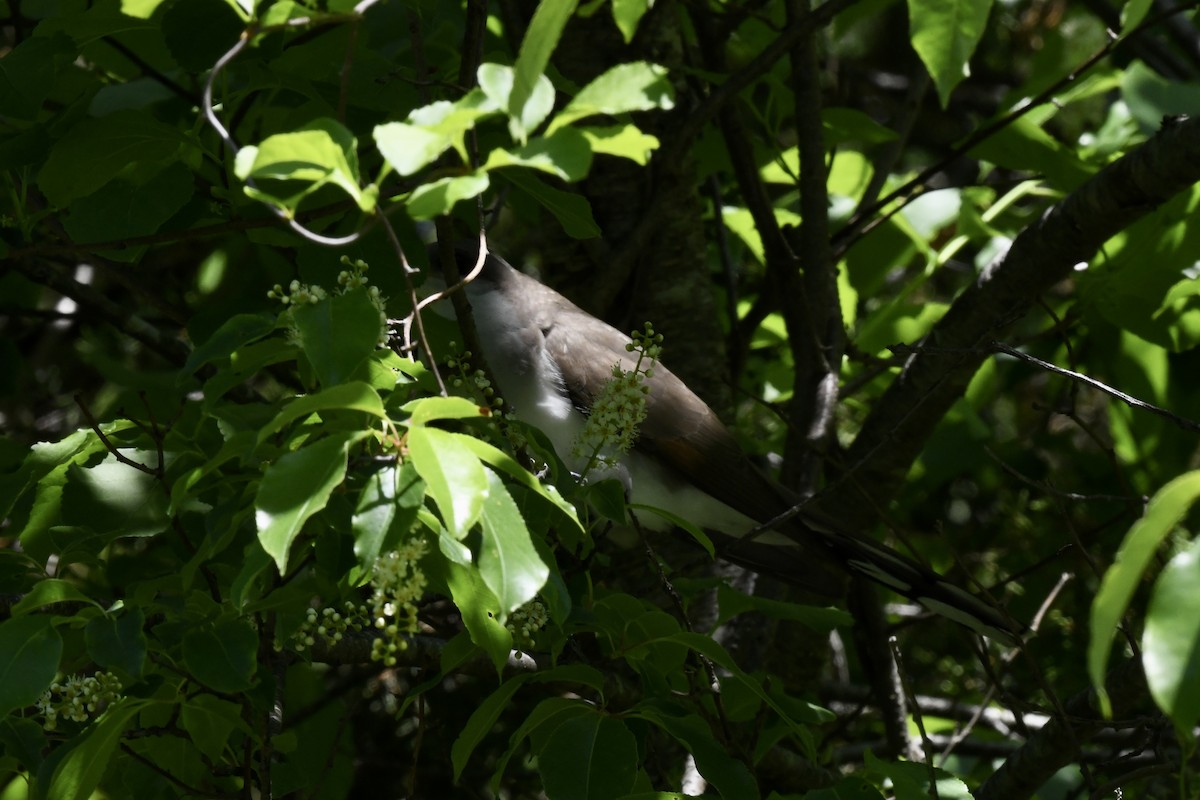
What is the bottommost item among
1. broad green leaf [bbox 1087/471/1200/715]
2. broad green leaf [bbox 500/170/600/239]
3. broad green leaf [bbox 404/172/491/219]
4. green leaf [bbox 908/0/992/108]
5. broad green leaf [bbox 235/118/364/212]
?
broad green leaf [bbox 500/170/600/239]

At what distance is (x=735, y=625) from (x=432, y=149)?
7.11 feet

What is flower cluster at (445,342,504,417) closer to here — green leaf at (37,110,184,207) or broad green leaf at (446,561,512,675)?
broad green leaf at (446,561,512,675)

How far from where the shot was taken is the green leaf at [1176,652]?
86cm

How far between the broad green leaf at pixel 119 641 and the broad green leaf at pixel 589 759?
0.52 m

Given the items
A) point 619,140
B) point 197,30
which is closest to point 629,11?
→ point 619,140

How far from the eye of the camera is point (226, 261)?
384cm

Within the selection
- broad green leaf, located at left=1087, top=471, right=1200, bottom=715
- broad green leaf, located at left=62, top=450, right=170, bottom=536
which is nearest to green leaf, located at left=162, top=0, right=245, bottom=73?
broad green leaf, located at left=62, top=450, right=170, bottom=536

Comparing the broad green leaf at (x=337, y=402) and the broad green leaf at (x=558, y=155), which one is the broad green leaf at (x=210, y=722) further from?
the broad green leaf at (x=558, y=155)

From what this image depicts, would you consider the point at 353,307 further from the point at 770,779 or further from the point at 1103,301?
the point at 1103,301

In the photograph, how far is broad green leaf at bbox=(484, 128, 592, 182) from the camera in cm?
108

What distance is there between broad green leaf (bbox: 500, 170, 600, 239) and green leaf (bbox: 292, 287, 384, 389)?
0.38 meters

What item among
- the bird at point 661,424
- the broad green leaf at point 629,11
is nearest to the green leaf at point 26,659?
the broad green leaf at point 629,11

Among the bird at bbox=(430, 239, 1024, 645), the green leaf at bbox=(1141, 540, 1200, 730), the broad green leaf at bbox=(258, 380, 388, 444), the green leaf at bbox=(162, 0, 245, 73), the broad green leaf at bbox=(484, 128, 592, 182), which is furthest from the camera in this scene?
the bird at bbox=(430, 239, 1024, 645)

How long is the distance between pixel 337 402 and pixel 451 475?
0.16m
